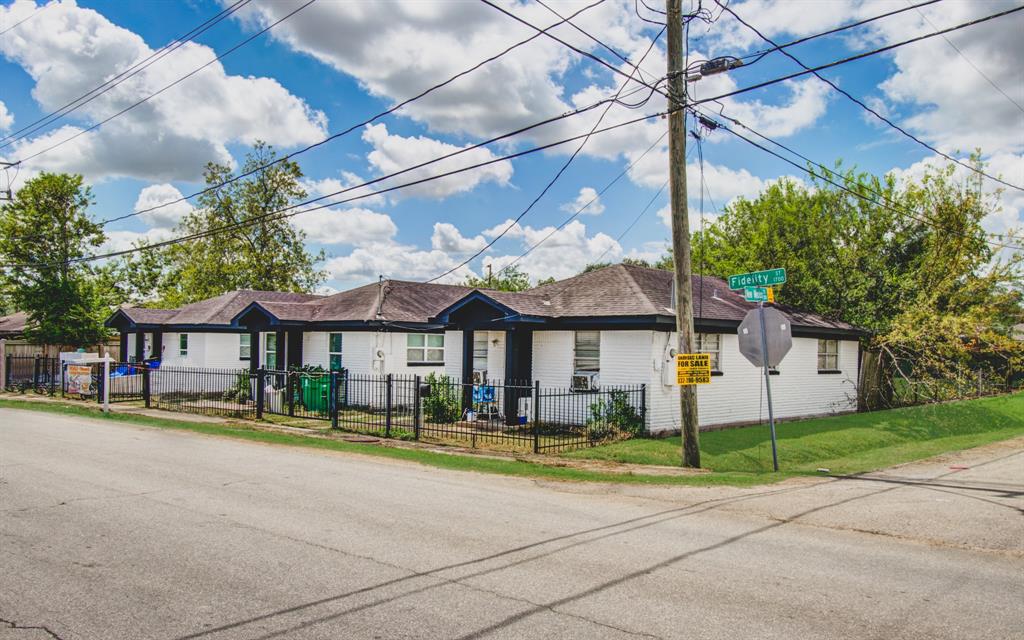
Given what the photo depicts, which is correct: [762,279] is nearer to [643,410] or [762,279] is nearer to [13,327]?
[643,410]

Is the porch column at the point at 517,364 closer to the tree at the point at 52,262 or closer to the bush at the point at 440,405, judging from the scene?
the bush at the point at 440,405

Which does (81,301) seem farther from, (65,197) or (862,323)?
(862,323)

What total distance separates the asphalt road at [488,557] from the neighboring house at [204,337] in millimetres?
18000

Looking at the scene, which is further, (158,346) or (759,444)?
(158,346)

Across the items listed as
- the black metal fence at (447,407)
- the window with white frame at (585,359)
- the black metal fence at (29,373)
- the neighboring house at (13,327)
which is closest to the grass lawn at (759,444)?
the black metal fence at (447,407)

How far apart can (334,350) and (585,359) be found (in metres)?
11.9

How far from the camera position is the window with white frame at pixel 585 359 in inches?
755

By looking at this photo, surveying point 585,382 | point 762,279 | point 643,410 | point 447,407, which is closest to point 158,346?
point 447,407

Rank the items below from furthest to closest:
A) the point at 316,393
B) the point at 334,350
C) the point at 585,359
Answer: the point at 334,350
the point at 316,393
the point at 585,359

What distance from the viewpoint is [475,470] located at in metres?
13.3

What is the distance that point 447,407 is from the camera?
20.9m

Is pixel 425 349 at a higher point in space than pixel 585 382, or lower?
higher

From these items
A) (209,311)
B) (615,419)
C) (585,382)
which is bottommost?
(615,419)

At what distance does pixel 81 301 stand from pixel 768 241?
3302 centimetres
